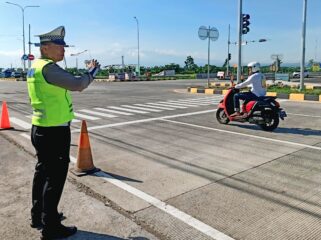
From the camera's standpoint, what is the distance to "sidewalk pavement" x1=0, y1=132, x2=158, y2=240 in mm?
3409

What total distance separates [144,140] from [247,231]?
4467mm

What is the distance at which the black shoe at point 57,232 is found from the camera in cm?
333

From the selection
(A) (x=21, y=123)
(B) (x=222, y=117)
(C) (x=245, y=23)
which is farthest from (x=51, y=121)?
(C) (x=245, y=23)

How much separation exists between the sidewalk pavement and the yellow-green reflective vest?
110 cm

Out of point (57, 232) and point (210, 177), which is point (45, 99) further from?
point (210, 177)

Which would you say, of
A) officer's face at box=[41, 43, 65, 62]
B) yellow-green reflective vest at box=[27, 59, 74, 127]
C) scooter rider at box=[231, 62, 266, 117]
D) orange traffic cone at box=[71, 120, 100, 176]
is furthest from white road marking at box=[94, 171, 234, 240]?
scooter rider at box=[231, 62, 266, 117]

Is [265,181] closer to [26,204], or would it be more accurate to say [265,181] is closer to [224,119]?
[26,204]

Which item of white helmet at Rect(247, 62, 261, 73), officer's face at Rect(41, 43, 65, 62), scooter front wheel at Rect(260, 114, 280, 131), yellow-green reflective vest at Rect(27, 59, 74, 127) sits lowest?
scooter front wheel at Rect(260, 114, 280, 131)

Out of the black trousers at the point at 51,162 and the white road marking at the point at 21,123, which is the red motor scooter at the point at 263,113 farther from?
the black trousers at the point at 51,162

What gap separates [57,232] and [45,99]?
130cm

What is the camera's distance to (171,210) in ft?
12.9

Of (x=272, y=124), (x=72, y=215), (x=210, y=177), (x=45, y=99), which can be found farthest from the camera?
(x=272, y=124)

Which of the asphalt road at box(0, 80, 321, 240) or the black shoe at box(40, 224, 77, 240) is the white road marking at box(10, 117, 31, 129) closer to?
the asphalt road at box(0, 80, 321, 240)

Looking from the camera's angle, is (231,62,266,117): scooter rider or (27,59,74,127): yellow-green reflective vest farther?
(231,62,266,117): scooter rider
